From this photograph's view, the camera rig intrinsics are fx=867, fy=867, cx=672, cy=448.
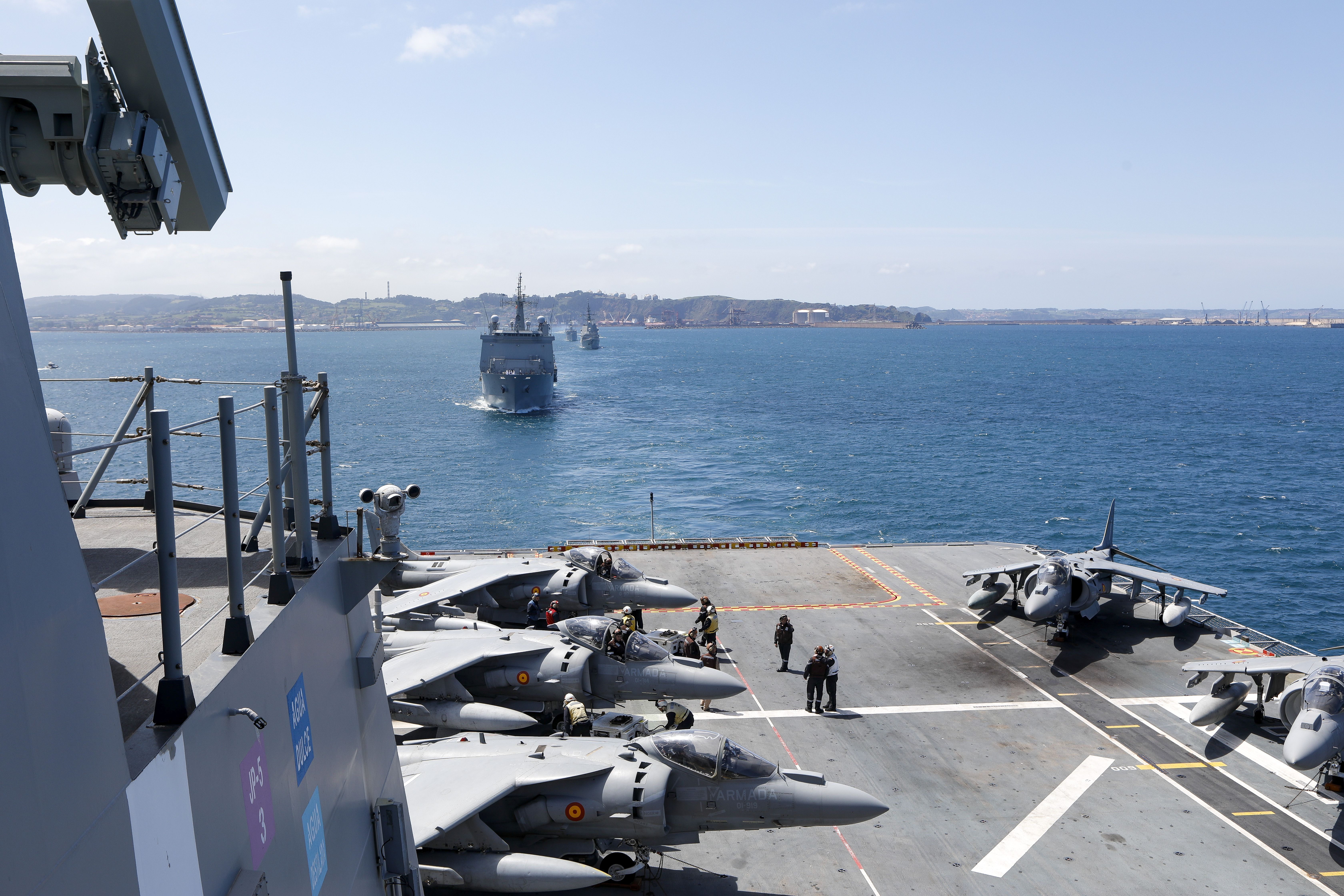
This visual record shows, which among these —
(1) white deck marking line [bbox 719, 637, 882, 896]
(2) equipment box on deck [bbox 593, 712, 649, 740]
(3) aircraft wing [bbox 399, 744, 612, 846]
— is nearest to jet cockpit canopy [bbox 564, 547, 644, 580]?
(1) white deck marking line [bbox 719, 637, 882, 896]

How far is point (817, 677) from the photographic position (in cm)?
2011

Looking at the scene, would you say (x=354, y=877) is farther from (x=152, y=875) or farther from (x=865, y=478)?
(x=865, y=478)

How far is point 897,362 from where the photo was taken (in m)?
191

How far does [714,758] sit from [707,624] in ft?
30.7

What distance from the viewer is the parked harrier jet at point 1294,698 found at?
16.3m

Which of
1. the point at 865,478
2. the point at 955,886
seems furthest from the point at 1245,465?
the point at 955,886

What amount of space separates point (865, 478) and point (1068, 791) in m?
49.7

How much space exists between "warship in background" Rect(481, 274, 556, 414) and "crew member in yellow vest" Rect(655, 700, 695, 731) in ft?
258

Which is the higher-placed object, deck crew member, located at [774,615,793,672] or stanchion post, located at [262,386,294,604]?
stanchion post, located at [262,386,294,604]

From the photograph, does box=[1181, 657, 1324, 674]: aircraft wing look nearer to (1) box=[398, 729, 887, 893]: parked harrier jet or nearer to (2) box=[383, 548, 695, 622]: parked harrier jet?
(1) box=[398, 729, 887, 893]: parked harrier jet

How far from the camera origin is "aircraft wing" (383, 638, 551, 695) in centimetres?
1728

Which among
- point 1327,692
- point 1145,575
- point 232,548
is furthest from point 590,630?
point 1145,575

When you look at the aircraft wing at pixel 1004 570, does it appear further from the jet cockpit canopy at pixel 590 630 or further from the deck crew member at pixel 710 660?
the jet cockpit canopy at pixel 590 630

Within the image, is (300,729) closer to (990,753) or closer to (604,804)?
(604,804)
